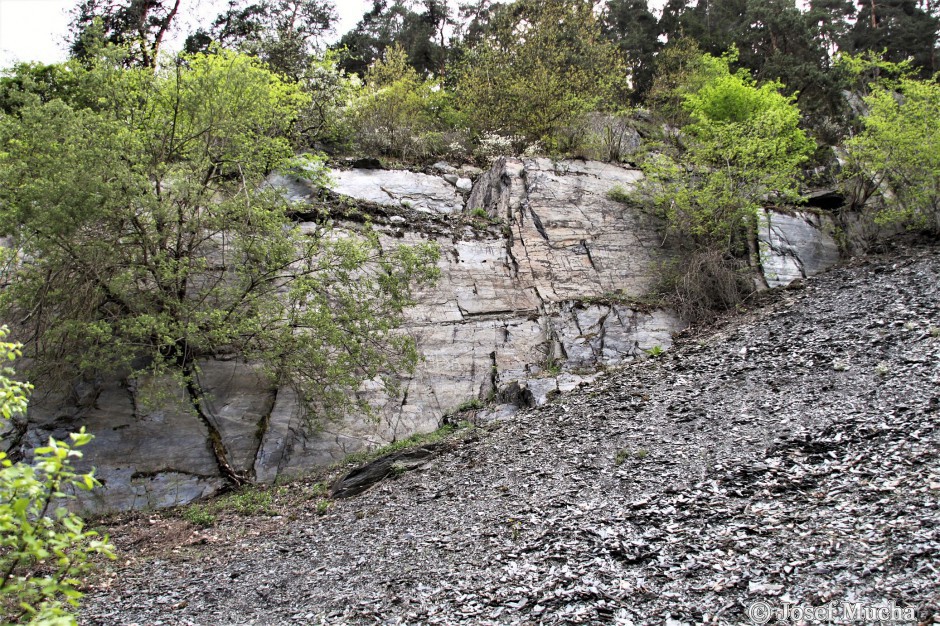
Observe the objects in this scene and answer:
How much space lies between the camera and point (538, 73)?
20.0 m

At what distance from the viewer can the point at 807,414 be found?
7.59 m

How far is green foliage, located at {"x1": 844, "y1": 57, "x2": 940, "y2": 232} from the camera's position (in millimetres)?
13602

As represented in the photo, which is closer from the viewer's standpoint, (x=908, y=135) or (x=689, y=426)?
(x=689, y=426)

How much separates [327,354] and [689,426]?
21.9 feet

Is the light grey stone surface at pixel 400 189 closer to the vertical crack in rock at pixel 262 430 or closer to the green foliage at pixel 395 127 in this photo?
the green foliage at pixel 395 127

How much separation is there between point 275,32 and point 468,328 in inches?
719

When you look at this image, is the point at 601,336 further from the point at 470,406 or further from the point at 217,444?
the point at 217,444

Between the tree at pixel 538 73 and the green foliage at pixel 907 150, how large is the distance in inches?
328

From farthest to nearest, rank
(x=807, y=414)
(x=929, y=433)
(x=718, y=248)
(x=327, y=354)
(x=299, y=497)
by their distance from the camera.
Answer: (x=718, y=248), (x=327, y=354), (x=299, y=497), (x=807, y=414), (x=929, y=433)

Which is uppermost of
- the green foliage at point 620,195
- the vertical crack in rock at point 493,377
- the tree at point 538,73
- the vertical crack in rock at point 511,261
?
the tree at point 538,73

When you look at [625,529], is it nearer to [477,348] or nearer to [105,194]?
[477,348]

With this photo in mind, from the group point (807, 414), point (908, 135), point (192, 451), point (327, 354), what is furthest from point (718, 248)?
point (192, 451)

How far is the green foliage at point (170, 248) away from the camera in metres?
9.45

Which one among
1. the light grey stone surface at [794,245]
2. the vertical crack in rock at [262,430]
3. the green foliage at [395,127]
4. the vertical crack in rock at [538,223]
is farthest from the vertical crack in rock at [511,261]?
the vertical crack in rock at [262,430]
